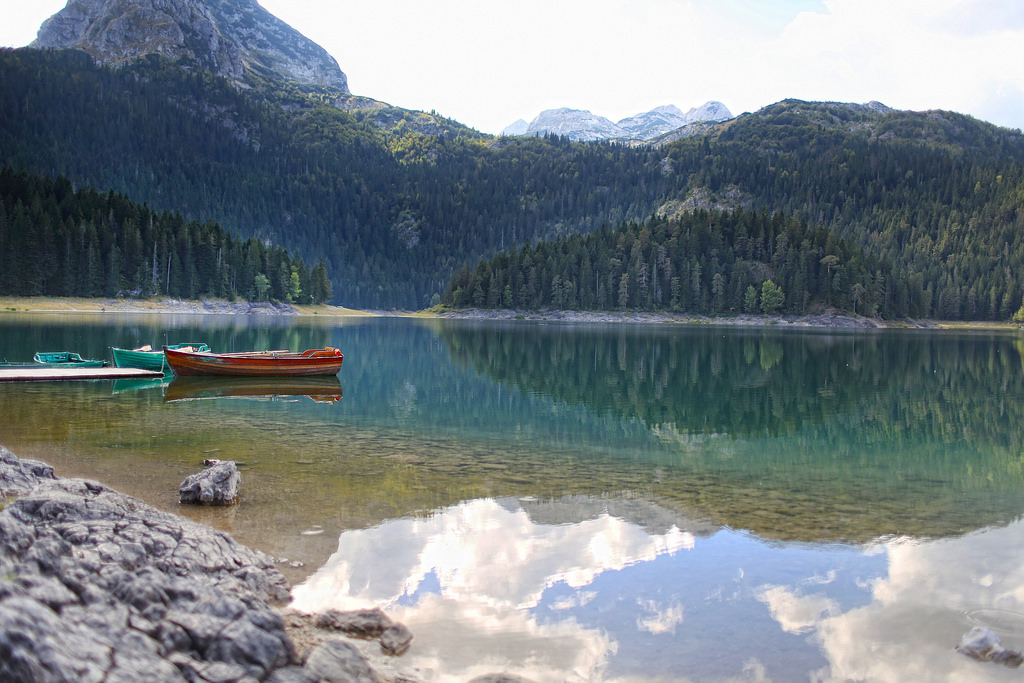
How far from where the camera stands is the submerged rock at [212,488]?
47.5 feet

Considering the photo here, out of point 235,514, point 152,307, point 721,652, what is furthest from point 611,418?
point 152,307

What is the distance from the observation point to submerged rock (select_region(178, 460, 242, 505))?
14.5 metres

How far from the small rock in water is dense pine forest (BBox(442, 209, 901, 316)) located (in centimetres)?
15524

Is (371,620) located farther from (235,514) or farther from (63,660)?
(235,514)

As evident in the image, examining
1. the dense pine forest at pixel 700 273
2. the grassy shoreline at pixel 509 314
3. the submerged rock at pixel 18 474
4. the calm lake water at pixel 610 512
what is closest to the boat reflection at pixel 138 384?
the calm lake water at pixel 610 512

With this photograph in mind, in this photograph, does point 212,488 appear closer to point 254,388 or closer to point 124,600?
point 124,600

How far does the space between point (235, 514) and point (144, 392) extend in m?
22.0

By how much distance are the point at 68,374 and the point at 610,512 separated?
106ft

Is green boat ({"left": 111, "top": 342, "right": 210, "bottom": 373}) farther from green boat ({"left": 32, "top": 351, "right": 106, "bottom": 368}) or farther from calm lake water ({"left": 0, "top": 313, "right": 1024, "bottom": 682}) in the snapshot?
calm lake water ({"left": 0, "top": 313, "right": 1024, "bottom": 682})

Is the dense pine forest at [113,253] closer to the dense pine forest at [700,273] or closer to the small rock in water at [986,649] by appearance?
the dense pine forest at [700,273]

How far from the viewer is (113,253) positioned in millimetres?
120438

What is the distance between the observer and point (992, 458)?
71.1ft

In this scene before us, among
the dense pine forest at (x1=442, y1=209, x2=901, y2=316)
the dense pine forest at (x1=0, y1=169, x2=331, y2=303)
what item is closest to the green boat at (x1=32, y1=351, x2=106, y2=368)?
the dense pine forest at (x1=0, y1=169, x2=331, y2=303)

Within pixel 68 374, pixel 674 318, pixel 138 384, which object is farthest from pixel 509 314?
pixel 68 374
